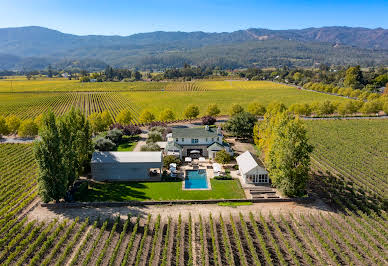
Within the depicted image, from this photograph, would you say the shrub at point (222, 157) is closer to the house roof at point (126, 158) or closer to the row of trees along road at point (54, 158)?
the house roof at point (126, 158)

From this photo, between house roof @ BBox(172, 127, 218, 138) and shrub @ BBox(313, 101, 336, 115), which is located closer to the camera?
house roof @ BBox(172, 127, 218, 138)

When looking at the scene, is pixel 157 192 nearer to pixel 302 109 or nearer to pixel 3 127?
pixel 3 127

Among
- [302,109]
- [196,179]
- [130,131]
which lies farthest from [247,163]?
[302,109]

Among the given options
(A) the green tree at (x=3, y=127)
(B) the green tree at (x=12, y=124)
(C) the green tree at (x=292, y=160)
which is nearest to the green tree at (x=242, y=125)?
(C) the green tree at (x=292, y=160)

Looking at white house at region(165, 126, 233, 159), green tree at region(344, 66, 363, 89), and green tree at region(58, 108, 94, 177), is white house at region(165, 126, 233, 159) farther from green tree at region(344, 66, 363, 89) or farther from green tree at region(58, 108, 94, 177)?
green tree at region(344, 66, 363, 89)

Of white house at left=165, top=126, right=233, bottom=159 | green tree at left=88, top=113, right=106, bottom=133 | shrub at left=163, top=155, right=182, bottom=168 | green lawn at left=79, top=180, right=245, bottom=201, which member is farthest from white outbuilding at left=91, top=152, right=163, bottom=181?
green tree at left=88, top=113, right=106, bottom=133

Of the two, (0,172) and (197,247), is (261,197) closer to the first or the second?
(197,247)
